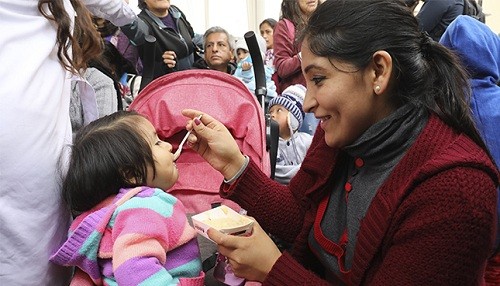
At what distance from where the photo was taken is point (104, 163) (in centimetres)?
119

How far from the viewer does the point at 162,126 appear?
5.69 ft

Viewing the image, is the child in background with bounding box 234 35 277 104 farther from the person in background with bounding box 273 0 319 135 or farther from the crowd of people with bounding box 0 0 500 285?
the crowd of people with bounding box 0 0 500 285

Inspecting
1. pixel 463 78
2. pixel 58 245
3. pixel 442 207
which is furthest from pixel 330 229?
pixel 58 245

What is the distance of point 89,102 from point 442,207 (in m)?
1.02

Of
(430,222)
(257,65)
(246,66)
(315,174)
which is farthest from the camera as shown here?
(246,66)

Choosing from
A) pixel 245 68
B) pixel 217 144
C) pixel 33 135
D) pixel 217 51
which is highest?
pixel 33 135

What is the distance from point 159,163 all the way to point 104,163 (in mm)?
152

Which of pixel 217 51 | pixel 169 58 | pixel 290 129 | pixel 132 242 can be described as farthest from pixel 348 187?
pixel 217 51

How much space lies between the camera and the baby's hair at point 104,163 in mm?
1156

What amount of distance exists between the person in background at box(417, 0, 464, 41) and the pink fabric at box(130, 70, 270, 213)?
168 centimetres

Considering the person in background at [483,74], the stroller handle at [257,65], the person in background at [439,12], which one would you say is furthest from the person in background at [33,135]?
the person in background at [439,12]

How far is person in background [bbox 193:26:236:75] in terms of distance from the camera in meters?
3.69

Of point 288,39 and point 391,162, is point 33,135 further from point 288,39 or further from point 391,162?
point 288,39

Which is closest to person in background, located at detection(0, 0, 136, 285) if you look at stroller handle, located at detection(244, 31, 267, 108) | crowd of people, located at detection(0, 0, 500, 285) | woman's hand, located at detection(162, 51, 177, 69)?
crowd of people, located at detection(0, 0, 500, 285)
